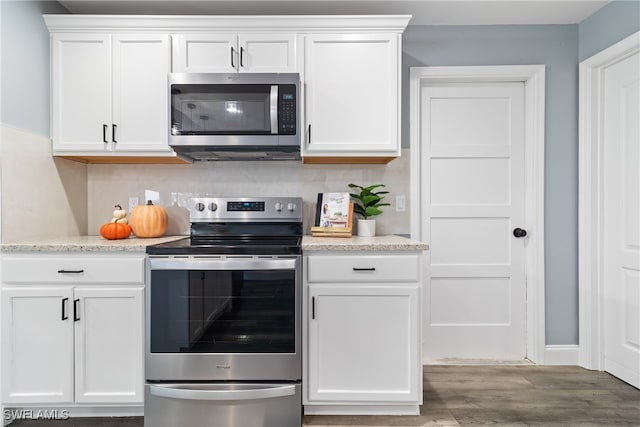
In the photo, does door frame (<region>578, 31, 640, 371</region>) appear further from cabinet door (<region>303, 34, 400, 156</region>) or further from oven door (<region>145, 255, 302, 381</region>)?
oven door (<region>145, 255, 302, 381</region>)

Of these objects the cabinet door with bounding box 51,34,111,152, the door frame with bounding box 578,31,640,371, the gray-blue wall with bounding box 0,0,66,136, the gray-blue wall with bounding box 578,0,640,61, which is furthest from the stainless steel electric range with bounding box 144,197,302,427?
the gray-blue wall with bounding box 578,0,640,61

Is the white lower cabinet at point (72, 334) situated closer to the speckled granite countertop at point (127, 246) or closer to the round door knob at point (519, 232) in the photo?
the speckled granite countertop at point (127, 246)

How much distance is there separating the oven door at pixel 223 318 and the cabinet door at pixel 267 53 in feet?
3.70

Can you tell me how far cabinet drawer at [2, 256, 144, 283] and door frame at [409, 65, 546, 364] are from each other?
1.76 metres

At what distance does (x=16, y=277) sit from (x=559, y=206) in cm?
327

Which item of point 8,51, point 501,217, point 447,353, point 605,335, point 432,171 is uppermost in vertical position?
point 8,51

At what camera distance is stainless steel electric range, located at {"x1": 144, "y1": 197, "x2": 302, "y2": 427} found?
6.02 ft

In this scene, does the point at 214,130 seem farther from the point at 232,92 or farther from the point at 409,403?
the point at 409,403

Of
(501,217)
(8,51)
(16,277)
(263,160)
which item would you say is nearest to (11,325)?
(16,277)

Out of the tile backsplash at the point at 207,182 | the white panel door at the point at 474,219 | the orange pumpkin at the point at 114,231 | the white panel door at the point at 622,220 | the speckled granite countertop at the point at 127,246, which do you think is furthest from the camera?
the white panel door at the point at 474,219

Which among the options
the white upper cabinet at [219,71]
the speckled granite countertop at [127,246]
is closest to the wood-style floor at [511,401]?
the speckled granite countertop at [127,246]

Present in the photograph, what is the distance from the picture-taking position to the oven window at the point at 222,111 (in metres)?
2.11

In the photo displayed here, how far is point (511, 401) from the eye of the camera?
2.10m

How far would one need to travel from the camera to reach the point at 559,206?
260 centimetres
